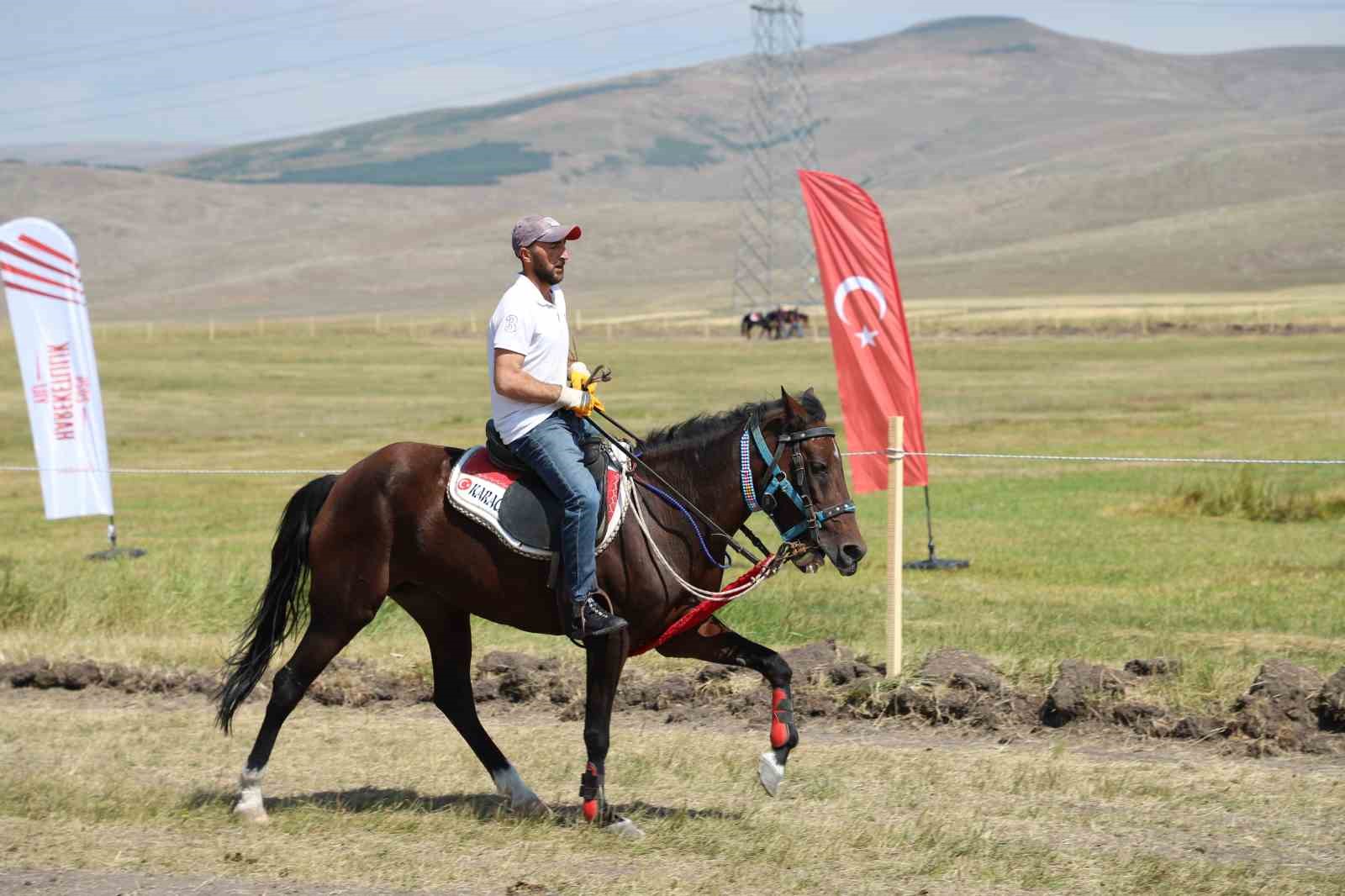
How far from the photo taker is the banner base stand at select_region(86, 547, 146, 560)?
1812cm

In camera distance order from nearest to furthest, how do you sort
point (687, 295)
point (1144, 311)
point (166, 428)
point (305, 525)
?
point (305, 525)
point (166, 428)
point (1144, 311)
point (687, 295)

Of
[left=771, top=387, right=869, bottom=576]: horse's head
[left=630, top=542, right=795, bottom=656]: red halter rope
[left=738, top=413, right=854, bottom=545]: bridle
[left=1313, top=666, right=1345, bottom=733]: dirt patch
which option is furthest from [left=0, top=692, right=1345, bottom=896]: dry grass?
[left=738, top=413, right=854, bottom=545]: bridle

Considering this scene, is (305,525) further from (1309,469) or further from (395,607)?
(1309,469)

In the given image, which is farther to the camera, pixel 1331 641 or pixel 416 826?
pixel 1331 641

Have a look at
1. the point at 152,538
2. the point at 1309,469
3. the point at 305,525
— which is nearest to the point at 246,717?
the point at 305,525

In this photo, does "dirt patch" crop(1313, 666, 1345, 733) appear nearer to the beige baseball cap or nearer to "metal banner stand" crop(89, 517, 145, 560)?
the beige baseball cap

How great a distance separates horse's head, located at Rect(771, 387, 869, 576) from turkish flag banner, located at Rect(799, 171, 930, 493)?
6474 mm

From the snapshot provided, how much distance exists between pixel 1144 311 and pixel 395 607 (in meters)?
76.4

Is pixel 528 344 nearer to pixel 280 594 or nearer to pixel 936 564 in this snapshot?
pixel 280 594

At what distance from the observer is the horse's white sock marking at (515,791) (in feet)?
26.0

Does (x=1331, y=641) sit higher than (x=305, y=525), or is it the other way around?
(x=305, y=525)

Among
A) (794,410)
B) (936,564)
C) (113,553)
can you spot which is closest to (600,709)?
(794,410)

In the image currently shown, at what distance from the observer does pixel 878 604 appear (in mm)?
14523

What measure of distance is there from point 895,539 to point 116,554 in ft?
35.0
